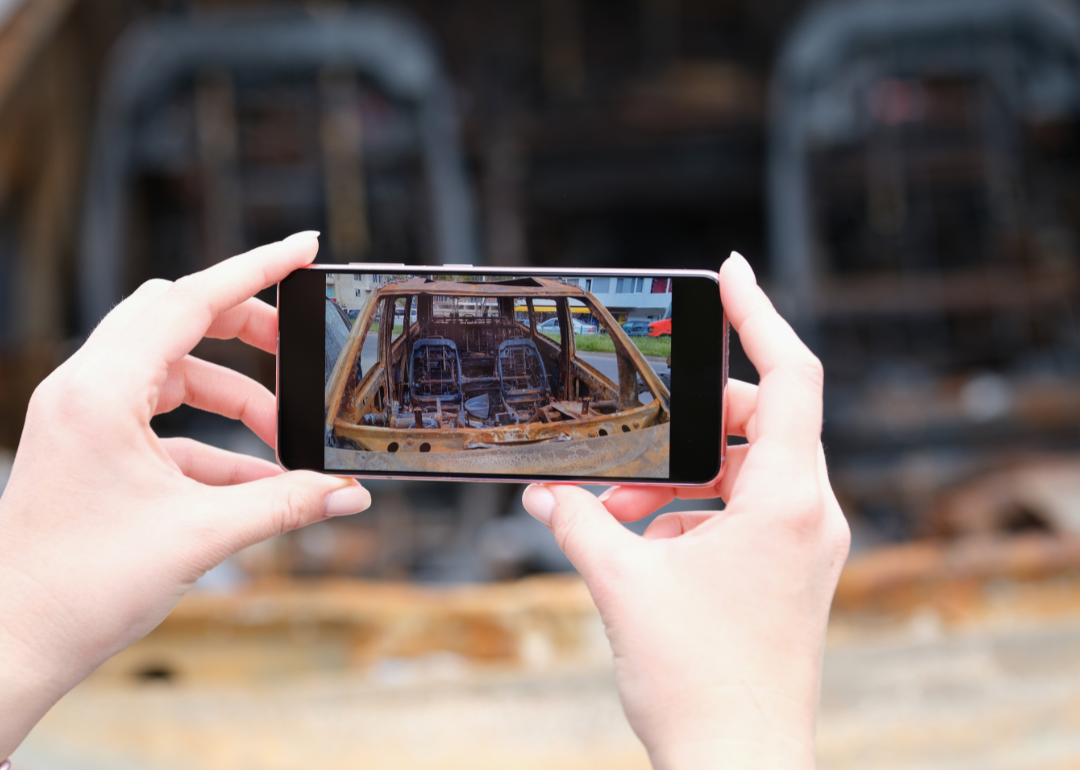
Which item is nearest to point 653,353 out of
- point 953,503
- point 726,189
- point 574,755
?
point 574,755

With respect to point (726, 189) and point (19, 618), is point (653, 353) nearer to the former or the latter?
point (19, 618)

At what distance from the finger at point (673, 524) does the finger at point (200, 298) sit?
0.88 ft

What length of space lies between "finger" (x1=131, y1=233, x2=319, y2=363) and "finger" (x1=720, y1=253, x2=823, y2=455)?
10.6 inches

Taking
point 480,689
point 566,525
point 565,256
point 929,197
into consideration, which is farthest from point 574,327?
point 565,256

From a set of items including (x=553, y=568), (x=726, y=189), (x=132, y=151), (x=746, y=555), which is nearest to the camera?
(x=746, y=555)

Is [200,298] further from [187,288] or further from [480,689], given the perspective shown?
[480,689]

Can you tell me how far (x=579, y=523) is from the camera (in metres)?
0.38

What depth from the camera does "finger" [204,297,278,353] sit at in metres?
0.46

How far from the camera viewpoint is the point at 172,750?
0.77m

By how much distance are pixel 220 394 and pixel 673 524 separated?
0.30 metres

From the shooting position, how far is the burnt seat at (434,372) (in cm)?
45

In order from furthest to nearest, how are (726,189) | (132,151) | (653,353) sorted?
(726,189), (132,151), (653,353)

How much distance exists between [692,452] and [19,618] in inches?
14.3

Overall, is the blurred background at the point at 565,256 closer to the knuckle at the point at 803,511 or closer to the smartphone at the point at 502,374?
the smartphone at the point at 502,374
